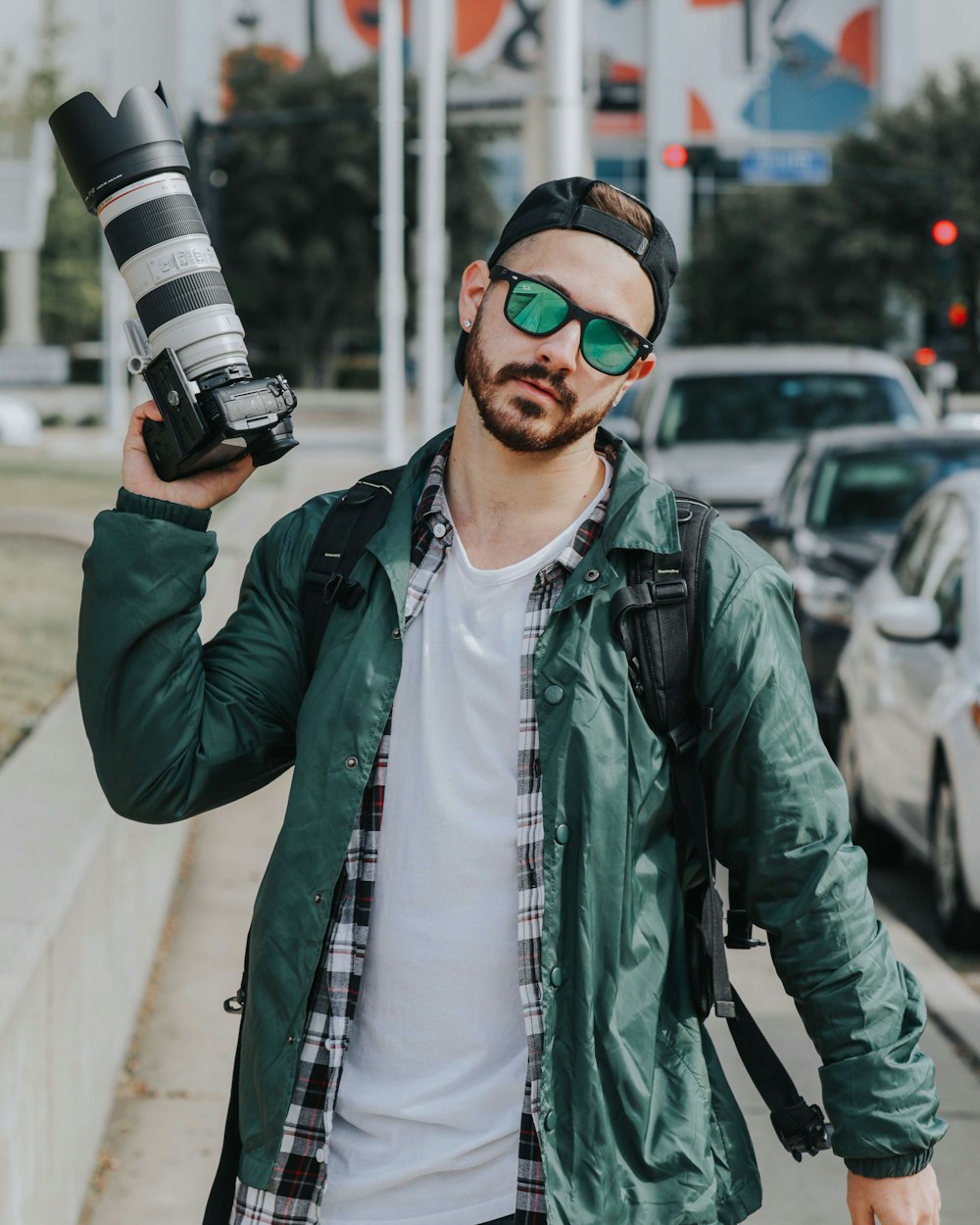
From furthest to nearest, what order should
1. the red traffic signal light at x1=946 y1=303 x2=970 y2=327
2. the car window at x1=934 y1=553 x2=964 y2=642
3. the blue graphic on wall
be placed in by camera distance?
the blue graphic on wall
the red traffic signal light at x1=946 y1=303 x2=970 y2=327
the car window at x1=934 y1=553 x2=964 y2=642

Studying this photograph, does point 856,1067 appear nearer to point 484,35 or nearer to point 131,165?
point 131,165

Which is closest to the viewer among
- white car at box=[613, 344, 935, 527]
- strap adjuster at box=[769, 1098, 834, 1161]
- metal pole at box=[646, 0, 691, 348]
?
strap adjuster at box=[769, 1098, 834, 1161]

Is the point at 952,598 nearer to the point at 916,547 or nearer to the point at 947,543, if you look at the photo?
the point at 947,543

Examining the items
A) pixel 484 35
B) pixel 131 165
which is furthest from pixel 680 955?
pixel 484 35

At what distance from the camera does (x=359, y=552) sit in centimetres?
236

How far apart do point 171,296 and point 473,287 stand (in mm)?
411

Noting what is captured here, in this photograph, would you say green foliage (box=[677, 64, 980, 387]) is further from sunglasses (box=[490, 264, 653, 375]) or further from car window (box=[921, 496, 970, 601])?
sunglasses (box=[490, 264, 653, 375])

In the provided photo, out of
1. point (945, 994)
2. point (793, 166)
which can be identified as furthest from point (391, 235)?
point (945, 994)

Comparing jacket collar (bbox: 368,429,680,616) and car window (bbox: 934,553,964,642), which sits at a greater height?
jacket collar (bbox: 368,429,680,616)

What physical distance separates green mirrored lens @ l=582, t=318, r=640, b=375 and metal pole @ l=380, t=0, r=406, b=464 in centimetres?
2675

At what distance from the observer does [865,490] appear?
35.4 feet

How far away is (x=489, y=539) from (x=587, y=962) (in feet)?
1.80

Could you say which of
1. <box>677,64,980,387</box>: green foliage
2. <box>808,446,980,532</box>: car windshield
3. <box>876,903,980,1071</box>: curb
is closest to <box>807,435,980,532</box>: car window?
<box>808,446,980,532</box>: car windshield

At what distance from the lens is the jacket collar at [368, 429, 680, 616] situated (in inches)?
90.0
